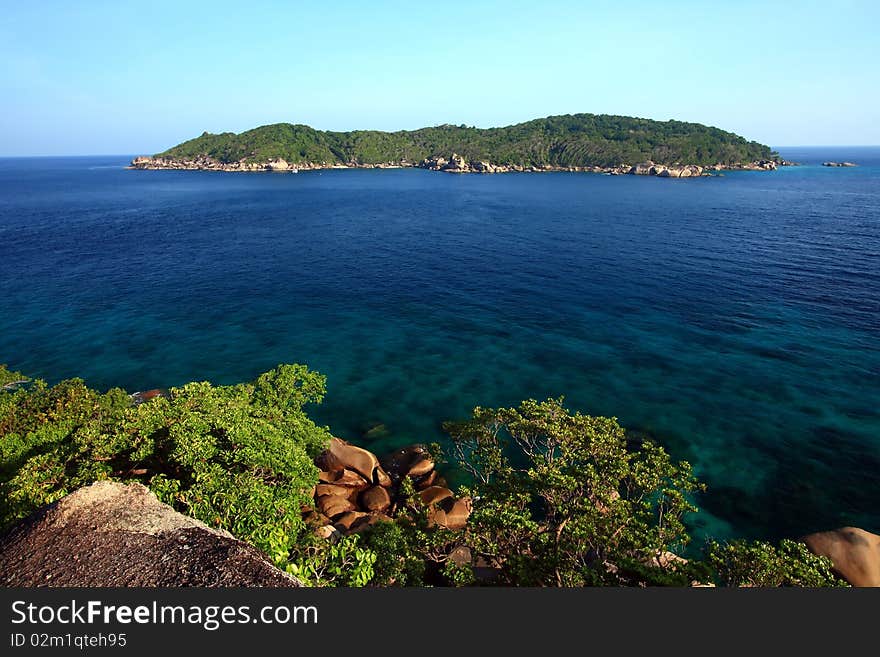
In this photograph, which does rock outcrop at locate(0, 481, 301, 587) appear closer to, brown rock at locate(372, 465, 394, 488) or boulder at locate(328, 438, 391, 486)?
boulder at locate(328, 438, 391, 486)

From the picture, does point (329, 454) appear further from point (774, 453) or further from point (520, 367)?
point (774, 453)

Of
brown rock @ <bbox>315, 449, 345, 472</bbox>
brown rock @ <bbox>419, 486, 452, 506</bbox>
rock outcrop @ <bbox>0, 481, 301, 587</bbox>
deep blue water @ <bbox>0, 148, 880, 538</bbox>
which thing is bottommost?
brown rock @ <bbox>419, 486, 452, 506</bbox>

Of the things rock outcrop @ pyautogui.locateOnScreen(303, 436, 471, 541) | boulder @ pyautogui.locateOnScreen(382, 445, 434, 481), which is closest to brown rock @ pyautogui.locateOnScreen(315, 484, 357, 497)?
rock outcrop @ pyautogui.locateOnScreen(303, 436, 471, 541)

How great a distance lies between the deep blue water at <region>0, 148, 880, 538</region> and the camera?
120ft

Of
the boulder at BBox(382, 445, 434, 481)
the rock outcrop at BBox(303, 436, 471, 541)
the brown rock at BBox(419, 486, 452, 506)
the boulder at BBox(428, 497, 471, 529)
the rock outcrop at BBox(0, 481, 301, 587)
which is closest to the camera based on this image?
the rock outcrop at BBox(0, 481, 301, 587)

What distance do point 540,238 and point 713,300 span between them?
46.7m

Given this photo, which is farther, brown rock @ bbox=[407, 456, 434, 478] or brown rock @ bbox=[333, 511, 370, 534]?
brown rock @ bbox=[407, 456, 434, 478]

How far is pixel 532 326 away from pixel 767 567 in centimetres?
4226

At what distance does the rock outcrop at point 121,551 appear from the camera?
1170 centimetres

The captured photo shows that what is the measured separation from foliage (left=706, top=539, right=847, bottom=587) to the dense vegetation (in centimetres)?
5

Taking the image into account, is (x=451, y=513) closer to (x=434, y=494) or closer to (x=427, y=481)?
(x=434, y=494)

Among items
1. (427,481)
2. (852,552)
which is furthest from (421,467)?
(852,552)

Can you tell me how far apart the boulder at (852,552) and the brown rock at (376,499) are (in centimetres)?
2500

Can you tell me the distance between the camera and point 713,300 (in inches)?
2470
